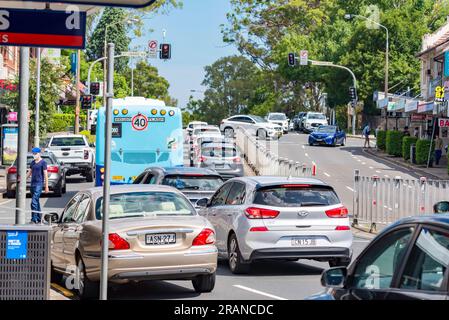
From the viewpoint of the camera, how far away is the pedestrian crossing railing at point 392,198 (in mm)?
21609

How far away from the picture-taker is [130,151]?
27.8 metres

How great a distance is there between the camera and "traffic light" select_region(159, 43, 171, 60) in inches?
2128

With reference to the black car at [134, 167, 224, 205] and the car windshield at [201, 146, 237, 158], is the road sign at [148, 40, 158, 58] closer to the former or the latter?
the car windshield at [201, 146, 237, 158]

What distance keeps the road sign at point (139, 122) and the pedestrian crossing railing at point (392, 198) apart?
679cm

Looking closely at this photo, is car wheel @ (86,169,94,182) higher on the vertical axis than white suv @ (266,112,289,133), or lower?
lower

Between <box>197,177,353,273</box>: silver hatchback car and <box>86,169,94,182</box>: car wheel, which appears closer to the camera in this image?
<box>197,177,353,273</box>: silver hatchback car

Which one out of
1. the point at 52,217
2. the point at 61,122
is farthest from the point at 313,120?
the point at 52,217

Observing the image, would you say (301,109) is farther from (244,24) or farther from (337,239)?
(337,239)

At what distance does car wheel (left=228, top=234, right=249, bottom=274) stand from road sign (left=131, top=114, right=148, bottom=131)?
12.1 meters

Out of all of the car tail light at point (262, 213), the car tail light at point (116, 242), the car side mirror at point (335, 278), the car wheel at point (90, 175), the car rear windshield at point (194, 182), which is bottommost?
the car wheel at point (90, 175)

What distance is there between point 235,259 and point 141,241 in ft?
12.5

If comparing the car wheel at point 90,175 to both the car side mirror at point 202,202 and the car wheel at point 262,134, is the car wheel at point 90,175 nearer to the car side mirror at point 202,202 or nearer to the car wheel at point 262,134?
the car side mirror at point 202,202

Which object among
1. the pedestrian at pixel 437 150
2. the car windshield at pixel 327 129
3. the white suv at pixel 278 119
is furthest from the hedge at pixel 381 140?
the white suv at pixel 278 119

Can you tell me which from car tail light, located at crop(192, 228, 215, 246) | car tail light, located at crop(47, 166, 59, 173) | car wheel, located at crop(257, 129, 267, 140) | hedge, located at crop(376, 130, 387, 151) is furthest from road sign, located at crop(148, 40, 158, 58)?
car tail light, located at crop(192, 228, 215, 246)
